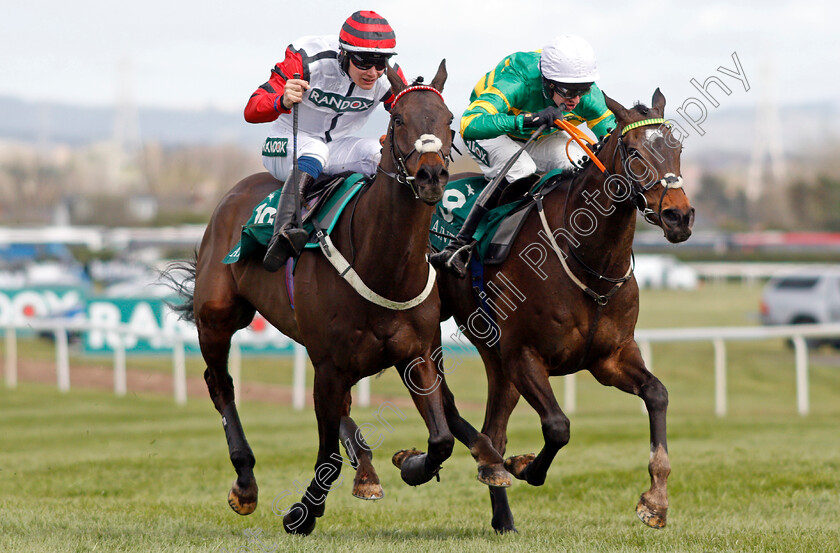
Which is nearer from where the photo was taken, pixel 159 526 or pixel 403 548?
pixel 403 548

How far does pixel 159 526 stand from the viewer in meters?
5.40

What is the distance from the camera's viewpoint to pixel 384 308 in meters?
4.38

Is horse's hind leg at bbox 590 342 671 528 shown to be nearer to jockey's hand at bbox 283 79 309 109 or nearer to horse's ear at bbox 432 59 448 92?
horse's ear at bbox 432 59 448 92

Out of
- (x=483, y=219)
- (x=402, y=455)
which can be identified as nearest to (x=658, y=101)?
(x=483, y=219)

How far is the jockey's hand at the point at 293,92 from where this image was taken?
4688 millimetres

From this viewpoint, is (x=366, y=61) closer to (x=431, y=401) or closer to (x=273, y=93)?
(x=273, y=93)

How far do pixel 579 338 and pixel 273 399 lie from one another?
9.86 m

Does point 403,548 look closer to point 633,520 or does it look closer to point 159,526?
point 159,526

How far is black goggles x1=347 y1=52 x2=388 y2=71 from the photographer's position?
4723 millimetres

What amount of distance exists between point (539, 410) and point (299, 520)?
1283mm

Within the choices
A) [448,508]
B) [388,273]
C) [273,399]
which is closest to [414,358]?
[388,273]

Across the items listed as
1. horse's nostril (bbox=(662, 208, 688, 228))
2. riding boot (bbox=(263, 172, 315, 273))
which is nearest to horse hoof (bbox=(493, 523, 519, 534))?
riding boot (bbox=(263, 172, 315, 273))

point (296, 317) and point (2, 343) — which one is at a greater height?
point (296, 317)

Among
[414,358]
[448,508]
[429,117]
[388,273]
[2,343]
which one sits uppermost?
[429,117]
